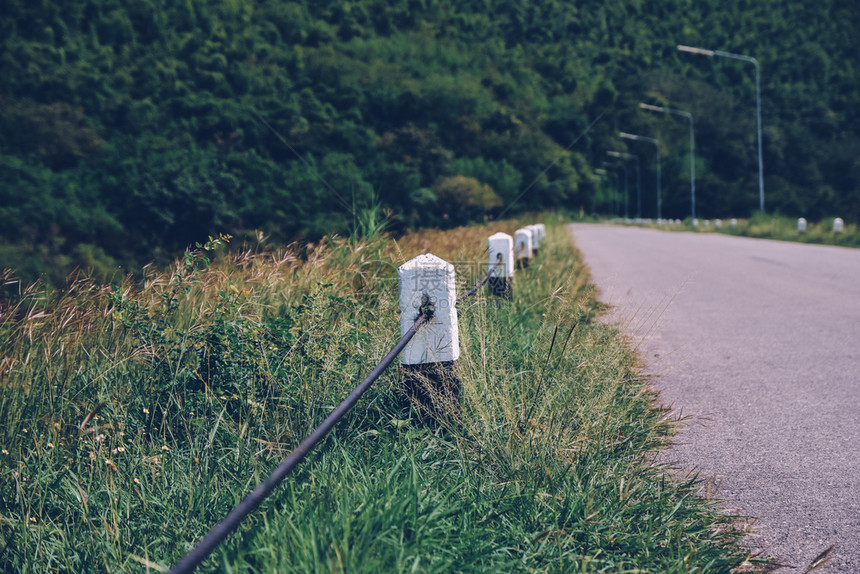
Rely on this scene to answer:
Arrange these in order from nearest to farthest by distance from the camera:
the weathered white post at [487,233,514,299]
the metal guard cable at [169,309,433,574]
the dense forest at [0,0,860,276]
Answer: the metal guard cable at [169,309,433,574] → the weathered white post at [487,233,514,299] → the dense forest at [0,0,860,276]

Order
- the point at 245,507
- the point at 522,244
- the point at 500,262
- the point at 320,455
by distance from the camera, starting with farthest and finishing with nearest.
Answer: the point at 522,244, the point at 500,262, the point at 320,455, the point at 245,507

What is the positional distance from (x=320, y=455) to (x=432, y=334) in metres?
0.70

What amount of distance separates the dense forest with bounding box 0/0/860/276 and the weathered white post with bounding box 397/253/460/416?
40139mm

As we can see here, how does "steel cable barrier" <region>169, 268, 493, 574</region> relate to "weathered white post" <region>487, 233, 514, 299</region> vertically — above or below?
below

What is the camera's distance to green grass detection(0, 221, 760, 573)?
2033 mm

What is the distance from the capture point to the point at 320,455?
2564 mm

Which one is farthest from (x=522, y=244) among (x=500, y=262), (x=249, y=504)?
(x=249, y=504)

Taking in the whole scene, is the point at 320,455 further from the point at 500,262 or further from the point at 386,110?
the point at 386,110

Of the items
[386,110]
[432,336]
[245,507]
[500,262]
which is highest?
[386,110]

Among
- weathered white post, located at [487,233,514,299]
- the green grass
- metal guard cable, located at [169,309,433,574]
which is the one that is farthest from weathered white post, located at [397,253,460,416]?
weathered white post, located at [487,233,514,299]

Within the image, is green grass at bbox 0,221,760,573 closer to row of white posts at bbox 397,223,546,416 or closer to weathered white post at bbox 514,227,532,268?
row of white posts at bbox 397,223,546,416

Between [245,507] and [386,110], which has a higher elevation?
[386,110]

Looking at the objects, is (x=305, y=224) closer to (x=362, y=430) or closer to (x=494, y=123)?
(x=494, y=123)

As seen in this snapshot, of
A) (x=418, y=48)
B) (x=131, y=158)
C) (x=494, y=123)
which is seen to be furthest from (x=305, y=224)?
(x=418, y=48)
